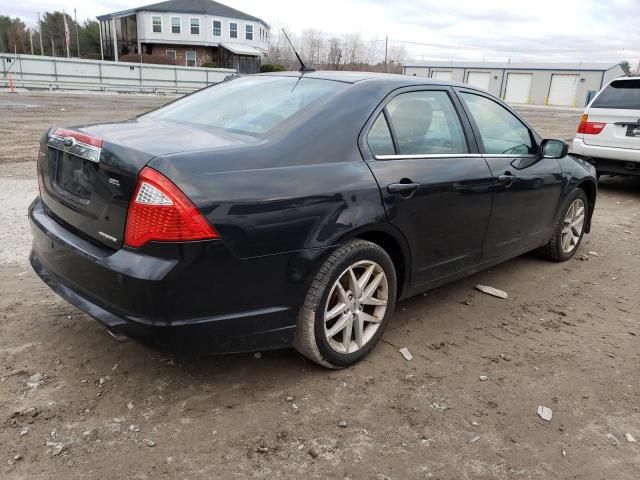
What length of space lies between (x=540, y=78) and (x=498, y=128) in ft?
185

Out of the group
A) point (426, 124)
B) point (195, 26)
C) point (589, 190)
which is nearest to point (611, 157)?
point (589, 190)

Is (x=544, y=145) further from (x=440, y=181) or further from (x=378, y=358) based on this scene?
(x=378, y=358)

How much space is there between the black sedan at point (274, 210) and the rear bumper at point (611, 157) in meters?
5.07

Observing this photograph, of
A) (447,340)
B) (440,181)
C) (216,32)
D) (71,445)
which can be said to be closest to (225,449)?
(71,445)

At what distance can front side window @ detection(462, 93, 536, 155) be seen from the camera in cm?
396

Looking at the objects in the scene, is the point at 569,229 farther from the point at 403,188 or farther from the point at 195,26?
the point at 195,26

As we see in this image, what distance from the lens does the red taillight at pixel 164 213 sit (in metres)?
2.35

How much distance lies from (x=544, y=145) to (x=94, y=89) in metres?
32.1

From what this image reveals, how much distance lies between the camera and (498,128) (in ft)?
13.8

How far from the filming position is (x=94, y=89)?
104 feet

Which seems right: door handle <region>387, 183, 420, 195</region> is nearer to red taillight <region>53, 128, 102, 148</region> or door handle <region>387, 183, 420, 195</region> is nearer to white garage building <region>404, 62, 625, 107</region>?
red taillight <region>53, 128, 102, 148</region>

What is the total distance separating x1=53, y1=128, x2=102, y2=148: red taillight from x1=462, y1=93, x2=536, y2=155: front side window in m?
2.49

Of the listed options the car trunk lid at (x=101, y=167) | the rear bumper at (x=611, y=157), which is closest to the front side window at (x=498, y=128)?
the car trunk lid at (x=101, y=167)

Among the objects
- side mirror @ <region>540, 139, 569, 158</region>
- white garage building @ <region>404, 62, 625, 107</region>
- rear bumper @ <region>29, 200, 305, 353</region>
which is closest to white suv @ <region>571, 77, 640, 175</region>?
side mirror @ <region>540, 139, 569, 158</region>
